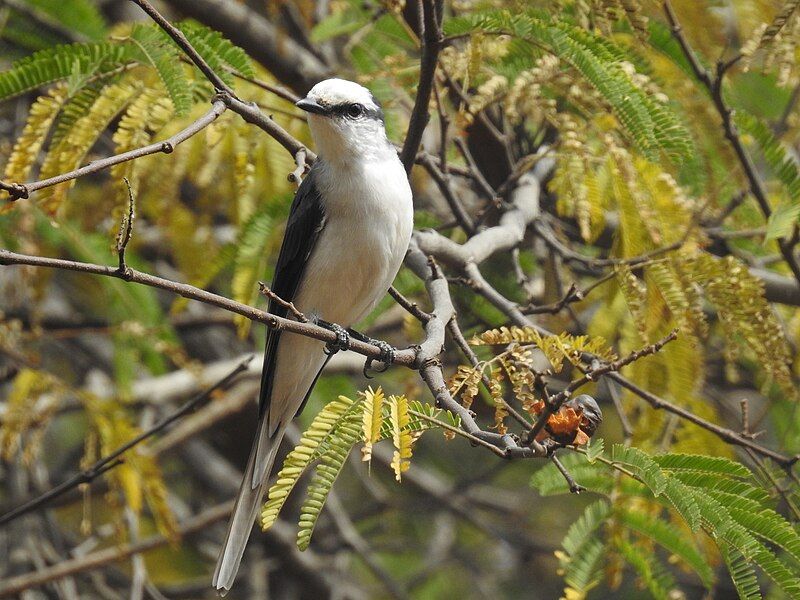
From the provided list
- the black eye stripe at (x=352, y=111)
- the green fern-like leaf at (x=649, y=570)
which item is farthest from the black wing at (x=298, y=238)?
the green fern-like leaf at (x=649, y=570)

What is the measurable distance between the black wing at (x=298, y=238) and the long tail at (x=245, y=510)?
0.43 meters

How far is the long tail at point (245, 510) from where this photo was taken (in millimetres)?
3217

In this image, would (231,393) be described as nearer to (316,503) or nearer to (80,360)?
(80,360)

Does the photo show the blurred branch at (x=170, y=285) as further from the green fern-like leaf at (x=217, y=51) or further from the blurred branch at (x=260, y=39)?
the blurred branch at (x=260, y=39)

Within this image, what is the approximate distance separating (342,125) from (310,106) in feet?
0.56

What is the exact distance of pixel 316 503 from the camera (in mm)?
2213

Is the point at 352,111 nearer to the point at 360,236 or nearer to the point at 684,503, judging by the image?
the point at 360,236

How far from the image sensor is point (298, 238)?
361 cm

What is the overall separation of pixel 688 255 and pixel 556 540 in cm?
430

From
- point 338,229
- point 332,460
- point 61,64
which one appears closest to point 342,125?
point 338,229

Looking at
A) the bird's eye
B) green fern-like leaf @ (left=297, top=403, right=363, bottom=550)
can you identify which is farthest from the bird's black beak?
green fern-like leaf @ (left=297, top=403, right=363, bottom=550)

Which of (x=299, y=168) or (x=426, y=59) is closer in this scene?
(x=426, y=59)

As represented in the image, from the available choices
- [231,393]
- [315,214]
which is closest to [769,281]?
[315,214]

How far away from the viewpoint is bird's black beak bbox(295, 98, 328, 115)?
3.35 metres
